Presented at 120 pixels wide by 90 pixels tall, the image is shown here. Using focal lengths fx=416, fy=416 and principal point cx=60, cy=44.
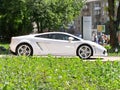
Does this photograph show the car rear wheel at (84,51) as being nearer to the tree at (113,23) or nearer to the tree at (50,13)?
the tree at (113,23)

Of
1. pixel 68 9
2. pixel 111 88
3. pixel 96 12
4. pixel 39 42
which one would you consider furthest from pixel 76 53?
pixel 96 12

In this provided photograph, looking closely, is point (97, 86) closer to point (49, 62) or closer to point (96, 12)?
point (49, 62)

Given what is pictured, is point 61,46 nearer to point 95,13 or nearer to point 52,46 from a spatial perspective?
point 52,46

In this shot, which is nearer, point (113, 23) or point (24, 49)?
point (24, 49)

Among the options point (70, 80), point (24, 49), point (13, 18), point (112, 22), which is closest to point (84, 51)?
point (24, 49)

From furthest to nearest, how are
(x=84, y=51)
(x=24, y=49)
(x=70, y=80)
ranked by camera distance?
(x=24, y=49)
(x=84, y=51)
(x=70, y=80)

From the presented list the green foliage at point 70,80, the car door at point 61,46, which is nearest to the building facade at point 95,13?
the car door at point 61,46

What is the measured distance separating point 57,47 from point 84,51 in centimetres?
138

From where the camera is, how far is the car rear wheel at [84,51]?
2009 cm

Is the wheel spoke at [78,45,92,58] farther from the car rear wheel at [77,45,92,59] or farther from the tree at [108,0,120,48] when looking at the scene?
the tree at [108,0,120,48]

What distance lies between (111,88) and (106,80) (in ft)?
3.00

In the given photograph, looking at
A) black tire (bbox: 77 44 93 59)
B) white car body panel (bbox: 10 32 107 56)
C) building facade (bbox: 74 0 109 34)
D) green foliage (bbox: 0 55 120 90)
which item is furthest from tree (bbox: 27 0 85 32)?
building facade (bbox: 74 0 109 34)

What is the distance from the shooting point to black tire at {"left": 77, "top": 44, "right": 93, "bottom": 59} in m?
20.1

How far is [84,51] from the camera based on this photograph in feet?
66.3
